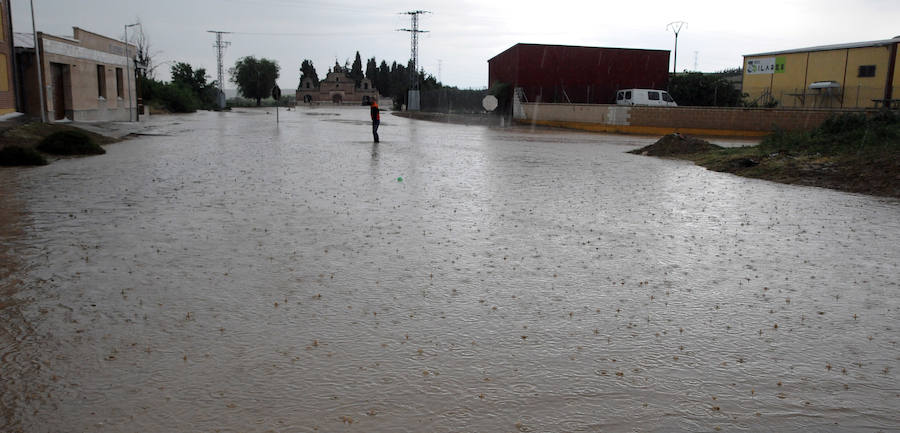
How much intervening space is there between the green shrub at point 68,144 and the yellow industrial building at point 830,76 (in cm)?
3731

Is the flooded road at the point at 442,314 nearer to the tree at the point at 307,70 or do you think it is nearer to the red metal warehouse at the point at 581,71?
the red metal warehouse at the point at 581,71

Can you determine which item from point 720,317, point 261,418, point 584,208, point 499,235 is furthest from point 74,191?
point 720,317

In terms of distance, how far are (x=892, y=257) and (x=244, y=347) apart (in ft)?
22.7

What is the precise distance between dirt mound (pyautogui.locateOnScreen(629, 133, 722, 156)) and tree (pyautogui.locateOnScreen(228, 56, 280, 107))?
398ft

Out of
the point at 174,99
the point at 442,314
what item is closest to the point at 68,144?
the point at 442,314

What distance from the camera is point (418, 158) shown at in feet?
59.6

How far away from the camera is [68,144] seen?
1847cm

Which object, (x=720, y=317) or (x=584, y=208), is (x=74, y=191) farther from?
(x=720, y=317)

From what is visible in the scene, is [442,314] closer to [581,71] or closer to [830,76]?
[830,76]

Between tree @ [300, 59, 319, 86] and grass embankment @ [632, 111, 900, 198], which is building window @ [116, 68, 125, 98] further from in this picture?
tree @ [300, 59, 319, 86]

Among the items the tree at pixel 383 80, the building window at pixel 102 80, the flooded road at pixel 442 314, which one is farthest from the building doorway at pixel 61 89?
the tree at pixel 383 80

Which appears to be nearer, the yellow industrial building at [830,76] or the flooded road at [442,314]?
the flooded road at [442,314]

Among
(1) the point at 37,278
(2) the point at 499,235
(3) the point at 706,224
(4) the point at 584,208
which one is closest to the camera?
(1) the point at 37,278

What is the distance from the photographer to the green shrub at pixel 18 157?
50.5 feet
